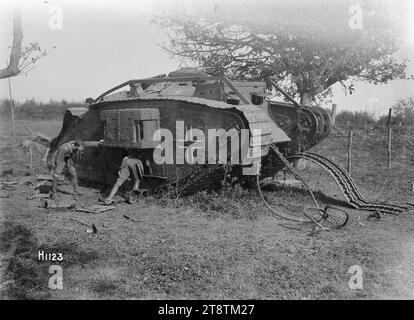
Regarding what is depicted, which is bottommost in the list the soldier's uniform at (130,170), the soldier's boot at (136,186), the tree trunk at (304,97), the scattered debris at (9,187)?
the scattered debris at (9,187)

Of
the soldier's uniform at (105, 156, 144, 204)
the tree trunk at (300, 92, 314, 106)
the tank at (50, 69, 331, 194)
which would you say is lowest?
the soldier's uniform at (105, 156, 144, 204)

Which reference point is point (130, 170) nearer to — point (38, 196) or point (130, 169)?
point (130, 169)

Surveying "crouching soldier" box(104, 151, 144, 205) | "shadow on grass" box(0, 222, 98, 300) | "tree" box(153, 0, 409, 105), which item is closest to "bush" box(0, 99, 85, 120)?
"tree" box(153, 0, 409, 105)

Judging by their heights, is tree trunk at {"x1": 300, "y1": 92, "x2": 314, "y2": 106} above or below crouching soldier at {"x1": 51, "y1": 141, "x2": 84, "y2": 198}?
above

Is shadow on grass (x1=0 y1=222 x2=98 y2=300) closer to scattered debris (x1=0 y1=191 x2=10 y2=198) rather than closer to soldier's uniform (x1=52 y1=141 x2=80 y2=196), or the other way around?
soldier's uniform (x1=52 y1=141 x2=80 y2=196)

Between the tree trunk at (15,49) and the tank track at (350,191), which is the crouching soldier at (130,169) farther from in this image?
the tree trunk at (15,49)

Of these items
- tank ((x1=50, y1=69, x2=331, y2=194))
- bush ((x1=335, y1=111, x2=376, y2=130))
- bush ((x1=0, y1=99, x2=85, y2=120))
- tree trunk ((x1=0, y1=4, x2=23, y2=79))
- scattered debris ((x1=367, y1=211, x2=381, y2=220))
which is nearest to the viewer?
tree trunk ((x1=0, y1=4, x2=23, y2=79))

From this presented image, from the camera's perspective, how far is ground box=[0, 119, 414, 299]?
556 cm

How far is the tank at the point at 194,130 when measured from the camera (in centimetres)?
951

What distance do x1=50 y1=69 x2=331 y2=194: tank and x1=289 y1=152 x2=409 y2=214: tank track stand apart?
0.86m

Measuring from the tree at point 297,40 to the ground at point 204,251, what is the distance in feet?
12.8

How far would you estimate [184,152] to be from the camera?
1028 cm

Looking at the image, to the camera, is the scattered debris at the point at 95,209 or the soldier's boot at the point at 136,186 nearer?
the scattered debris at the point at 95,209

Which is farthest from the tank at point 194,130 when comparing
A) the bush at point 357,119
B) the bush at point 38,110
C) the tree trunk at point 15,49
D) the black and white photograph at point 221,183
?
the bush at point 38,110
